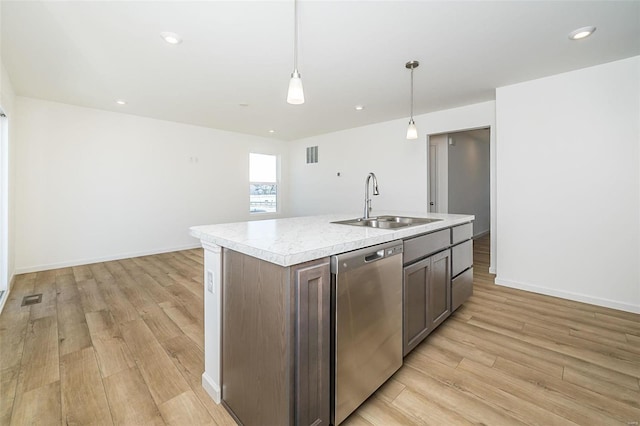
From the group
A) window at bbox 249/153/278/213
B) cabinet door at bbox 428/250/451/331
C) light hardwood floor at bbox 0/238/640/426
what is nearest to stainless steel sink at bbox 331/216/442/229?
cabinet door at bbox 428/250/451/331

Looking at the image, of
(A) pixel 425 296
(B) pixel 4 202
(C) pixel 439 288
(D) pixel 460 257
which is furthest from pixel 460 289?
(B) pixel 4 202

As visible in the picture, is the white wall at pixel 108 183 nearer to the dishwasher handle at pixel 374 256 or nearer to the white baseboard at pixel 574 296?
the dishwasher handle at pixel 374 256

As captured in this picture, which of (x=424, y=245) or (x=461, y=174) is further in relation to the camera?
(x=461, y=174)

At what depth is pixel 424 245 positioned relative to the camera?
1.96 metres

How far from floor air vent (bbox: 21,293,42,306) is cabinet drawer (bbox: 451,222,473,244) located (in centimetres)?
428

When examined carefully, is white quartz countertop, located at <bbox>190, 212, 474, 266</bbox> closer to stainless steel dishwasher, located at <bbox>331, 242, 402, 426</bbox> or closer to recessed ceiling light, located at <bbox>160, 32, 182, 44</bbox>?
stainless steel dishwasher, located at <bbox>331, 242, 402, 426</bbox>

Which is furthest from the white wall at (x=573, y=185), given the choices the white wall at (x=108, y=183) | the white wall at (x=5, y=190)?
the white wall at (x=5, y=190)

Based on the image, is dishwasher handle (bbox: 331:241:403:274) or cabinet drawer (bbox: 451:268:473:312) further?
cabinet drawer (bbox: 451:268:473:312)

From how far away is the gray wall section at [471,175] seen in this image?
18.9 ft

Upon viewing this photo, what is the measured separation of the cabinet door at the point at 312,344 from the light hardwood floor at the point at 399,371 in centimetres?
34

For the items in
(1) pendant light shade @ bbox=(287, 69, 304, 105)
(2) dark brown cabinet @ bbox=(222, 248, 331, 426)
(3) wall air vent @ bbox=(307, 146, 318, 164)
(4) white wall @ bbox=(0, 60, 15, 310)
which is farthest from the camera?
(3) wall air vent @ bbox=(307, 146, 318, 164)

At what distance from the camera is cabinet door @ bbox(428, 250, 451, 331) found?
6.84ft

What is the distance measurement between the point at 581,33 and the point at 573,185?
1523 millimetres

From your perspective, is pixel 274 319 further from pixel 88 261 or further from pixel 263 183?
pixel 263 183
